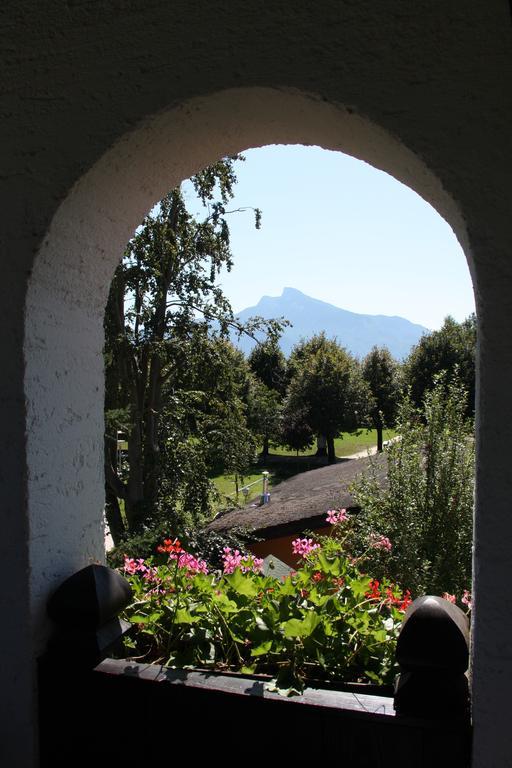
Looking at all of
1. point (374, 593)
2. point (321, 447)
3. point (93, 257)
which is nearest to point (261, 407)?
point (321, 447)

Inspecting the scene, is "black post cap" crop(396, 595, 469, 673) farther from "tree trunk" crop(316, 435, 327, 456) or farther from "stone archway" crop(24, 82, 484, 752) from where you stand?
"tree trunk" crop(316, 435, 327, 456)

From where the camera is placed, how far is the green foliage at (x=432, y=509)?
425 cm

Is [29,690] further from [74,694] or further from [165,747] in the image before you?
[165,747]

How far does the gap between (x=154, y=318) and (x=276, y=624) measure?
792 cm

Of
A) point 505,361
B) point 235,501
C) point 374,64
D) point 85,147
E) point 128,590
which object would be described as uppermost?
point 374,64

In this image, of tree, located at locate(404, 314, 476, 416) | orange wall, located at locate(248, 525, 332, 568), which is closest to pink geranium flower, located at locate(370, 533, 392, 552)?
orange wall, located at locate(248, 525, 332, 568)

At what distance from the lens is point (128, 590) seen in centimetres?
169

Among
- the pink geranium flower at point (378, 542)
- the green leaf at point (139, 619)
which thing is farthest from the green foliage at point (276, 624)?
the pink geranium flower at point (378, 542)

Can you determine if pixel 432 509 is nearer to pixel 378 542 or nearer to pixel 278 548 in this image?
pixel 378 542

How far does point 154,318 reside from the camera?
913 centimetres

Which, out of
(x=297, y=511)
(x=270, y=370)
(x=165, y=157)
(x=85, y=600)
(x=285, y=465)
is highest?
(x=165, y=157)

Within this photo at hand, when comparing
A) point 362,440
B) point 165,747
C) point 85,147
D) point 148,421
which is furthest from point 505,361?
point 362,440

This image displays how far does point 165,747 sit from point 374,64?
172cm

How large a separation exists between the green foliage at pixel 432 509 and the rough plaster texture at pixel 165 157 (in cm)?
304
